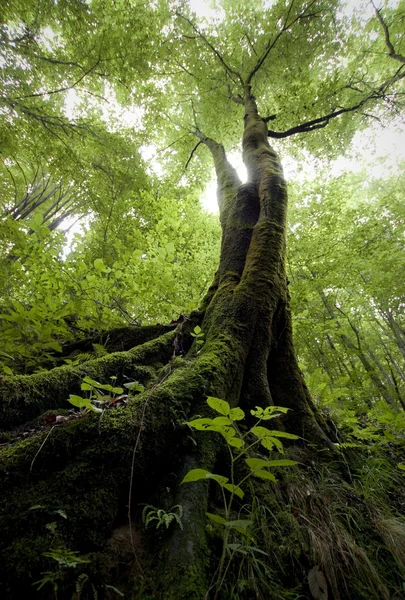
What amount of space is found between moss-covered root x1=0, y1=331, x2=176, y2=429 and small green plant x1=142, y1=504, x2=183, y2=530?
0.96 m

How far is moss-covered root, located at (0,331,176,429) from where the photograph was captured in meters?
1.77

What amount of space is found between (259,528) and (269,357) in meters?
1.59

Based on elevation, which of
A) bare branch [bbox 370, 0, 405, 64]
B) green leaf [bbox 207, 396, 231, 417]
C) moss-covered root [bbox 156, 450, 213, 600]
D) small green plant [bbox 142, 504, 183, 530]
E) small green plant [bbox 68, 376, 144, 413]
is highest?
bare branch [bbox 370, 0, 405, 64]

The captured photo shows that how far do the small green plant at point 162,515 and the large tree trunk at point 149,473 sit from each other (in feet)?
0.11

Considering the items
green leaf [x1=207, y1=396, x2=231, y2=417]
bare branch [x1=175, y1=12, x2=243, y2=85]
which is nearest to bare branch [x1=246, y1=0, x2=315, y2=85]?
bare branch [x1=175, y1=12, x2=243, y2=85]

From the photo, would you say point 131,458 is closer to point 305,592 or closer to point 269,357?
point 305,592

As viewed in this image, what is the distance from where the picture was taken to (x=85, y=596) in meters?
0.93

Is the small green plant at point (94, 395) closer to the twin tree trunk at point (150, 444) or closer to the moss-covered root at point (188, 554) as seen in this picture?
the twin tree trunk at point (150, 444)

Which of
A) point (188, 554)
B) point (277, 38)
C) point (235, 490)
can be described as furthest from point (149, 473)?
point (277, 38)

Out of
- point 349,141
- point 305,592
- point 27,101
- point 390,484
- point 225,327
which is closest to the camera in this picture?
point 305,592

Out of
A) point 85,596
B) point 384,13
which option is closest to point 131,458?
point 85,596

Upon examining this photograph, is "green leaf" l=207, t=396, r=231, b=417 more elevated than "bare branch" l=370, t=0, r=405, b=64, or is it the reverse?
"bare branch" l=370, t=0, r=405, b=64

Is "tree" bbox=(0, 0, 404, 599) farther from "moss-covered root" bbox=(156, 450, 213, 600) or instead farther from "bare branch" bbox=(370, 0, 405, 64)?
"bare branch" bbox=(370, 0, 405, 64)

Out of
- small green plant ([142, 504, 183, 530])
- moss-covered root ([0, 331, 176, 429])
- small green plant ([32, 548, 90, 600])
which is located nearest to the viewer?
small green plant ([32, 548, 90, 600])
